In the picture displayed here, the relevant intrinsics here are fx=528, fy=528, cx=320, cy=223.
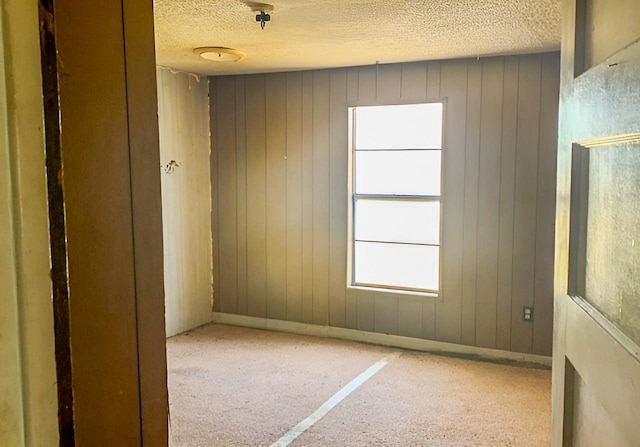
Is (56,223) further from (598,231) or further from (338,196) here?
(338,196)

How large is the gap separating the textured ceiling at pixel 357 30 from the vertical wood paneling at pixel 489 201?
0.86 feet

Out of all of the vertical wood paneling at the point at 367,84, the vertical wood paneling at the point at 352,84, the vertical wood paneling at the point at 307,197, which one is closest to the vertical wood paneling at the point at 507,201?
the vertical wood paneling at the point at 367,84

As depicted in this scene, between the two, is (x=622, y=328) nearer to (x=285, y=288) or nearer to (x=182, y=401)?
(x=182, y=401)

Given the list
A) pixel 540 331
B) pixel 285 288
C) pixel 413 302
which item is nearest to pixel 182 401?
pixel 285 288

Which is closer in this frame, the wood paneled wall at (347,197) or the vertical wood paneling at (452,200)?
the wood paneled wall at (347,197)

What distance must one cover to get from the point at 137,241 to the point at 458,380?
330 cm

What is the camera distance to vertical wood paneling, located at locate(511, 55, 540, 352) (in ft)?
12.4

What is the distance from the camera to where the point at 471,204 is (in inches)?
159

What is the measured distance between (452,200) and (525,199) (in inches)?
20.8

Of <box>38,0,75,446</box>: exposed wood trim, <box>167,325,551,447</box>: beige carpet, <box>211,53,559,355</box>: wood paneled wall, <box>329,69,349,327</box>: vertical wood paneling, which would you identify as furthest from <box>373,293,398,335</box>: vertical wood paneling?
<box>38,0,75,446</box>: exposed wood trim

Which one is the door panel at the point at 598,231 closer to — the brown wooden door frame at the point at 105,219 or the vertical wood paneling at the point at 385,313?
the brown wooden door frame at the point at 105,219

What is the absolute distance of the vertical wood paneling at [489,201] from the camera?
390cm

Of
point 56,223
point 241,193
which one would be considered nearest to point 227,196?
point 241,193

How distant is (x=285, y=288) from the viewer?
4762 millimetres
